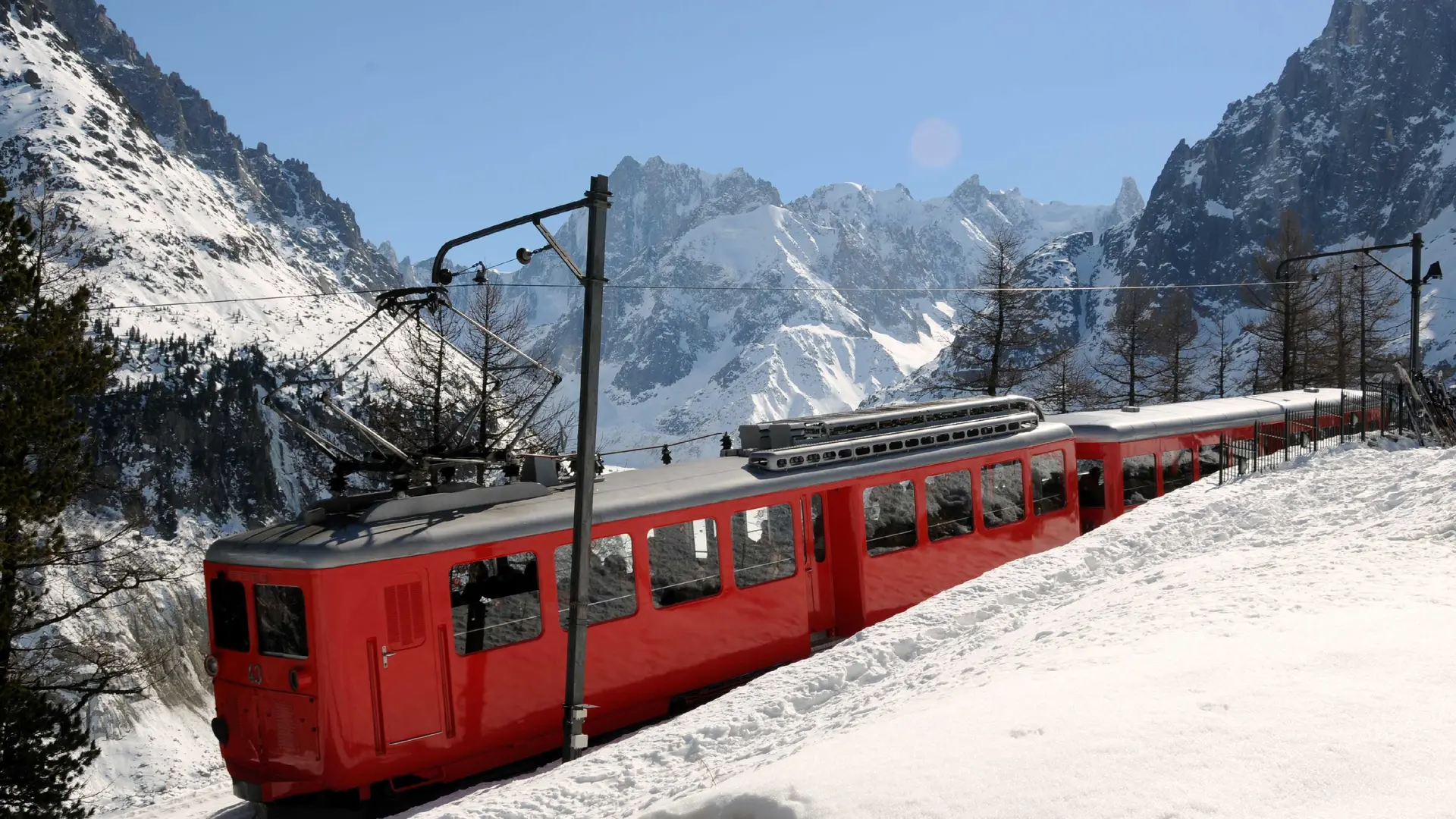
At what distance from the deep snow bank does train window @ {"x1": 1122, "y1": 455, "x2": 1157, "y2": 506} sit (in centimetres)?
571


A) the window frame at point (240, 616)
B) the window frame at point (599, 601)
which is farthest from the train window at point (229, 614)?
the window frame at point (599, 601)

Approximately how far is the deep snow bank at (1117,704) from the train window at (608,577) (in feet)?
5.57

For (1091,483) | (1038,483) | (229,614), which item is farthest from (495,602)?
(1091,483)

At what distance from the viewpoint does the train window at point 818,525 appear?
42.4 ft

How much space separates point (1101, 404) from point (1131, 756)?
39.2 m

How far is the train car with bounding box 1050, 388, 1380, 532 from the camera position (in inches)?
716

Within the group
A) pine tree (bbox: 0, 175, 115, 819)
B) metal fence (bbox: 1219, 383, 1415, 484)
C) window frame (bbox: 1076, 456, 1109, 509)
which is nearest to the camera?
pine tree (bbox: 0, 175, 115, 819)

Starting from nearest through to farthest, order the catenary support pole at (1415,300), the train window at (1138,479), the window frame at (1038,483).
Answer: the window frame at (1038,483) → the train window at (1138,479) → the catenary support pole at (1415,300)

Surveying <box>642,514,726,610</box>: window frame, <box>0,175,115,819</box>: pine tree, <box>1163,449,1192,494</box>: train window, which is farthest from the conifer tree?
<box>1163,449,1192,494</box>: train window

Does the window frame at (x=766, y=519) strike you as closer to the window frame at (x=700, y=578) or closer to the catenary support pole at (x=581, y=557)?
the window frame at (x=700, y=578)

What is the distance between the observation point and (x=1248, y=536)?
1266 centimetres

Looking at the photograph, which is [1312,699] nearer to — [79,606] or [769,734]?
[769,734]

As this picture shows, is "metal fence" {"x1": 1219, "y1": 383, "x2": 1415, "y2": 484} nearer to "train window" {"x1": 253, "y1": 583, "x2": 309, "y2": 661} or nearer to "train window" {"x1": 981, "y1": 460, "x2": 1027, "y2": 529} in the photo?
"train window" {"x1": 981, "y1": 460, "x2": 1027, "y2": 529}

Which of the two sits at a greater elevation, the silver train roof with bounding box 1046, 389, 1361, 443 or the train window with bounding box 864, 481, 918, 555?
the silver train roof with bounding box 1046, 389, 1361, 443
